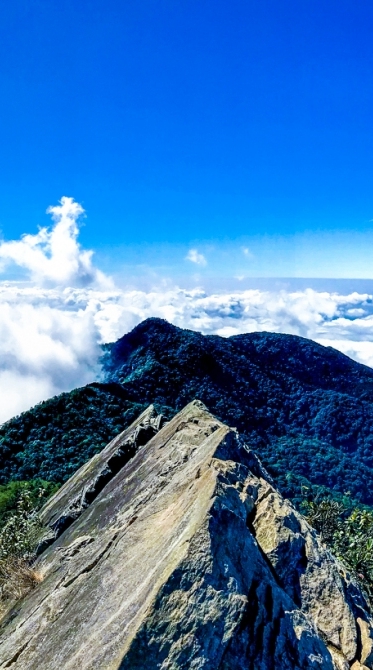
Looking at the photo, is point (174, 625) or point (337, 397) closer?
point (174, 625)

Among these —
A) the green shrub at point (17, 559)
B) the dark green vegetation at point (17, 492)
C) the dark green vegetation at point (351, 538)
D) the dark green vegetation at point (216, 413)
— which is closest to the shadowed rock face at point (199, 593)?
the green shrub at point (17, 559)

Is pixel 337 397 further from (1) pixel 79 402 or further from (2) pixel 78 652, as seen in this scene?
(2) pixel 78 652

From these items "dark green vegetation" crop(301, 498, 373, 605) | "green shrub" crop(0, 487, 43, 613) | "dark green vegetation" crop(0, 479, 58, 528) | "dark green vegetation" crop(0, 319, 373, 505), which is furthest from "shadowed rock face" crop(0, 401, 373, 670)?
"dark green vegetation" crop(0, 319, 373, 505)

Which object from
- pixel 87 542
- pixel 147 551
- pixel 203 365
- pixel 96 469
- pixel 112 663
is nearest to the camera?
pixel 112 663

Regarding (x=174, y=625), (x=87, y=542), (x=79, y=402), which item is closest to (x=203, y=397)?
(x=79, y=402)

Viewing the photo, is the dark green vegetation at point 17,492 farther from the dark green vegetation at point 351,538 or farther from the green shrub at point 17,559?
the dark green vegetation at point 351,538

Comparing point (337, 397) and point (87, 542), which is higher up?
point (87, 542)
